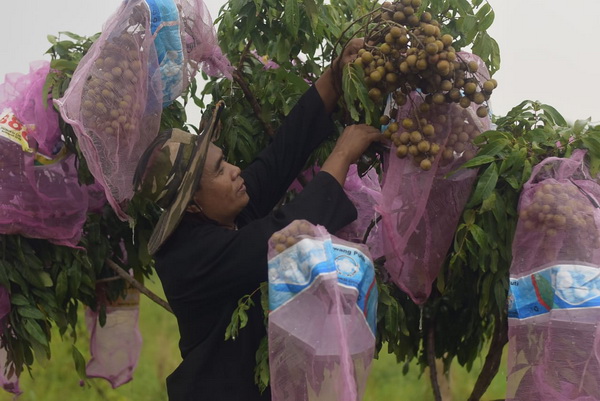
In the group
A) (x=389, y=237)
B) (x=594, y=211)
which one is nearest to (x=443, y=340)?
(x=389, y=237)

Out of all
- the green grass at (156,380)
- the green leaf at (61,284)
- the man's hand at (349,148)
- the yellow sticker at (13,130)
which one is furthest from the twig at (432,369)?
the green grass at (156,380)

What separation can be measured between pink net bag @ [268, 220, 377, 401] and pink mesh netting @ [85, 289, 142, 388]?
144cm

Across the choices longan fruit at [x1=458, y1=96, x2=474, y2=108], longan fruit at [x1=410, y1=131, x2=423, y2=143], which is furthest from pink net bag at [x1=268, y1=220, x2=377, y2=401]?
longan fruit at [x1=458, y1=96, x2=474, y2=108]

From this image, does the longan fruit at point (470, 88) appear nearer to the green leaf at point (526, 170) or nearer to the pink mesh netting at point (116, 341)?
the green leaf at point (526, 170)

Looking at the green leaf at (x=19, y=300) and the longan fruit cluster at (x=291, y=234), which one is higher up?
the longan fruit cluster at (x=291, y=234)

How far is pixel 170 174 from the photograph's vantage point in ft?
6.55

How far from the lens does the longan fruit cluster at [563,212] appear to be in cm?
178

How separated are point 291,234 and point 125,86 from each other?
2.11 feet

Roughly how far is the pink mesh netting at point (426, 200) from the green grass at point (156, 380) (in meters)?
2.46

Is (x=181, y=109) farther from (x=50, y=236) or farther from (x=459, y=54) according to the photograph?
(x=459, y=54)

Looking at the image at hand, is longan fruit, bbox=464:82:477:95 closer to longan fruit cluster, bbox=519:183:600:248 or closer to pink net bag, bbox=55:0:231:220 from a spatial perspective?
longan fruit cluster, bbox=519:183:600:248

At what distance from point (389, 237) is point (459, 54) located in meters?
0.48

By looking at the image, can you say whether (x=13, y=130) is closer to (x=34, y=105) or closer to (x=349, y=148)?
(x=34, y=105)

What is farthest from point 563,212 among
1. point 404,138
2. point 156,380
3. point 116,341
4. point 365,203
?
point 156,380
